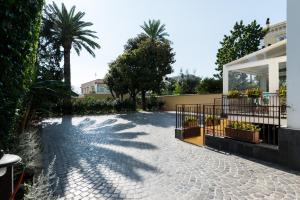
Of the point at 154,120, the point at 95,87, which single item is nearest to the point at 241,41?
the point at 154,120

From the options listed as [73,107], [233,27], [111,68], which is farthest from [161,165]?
[233,27]

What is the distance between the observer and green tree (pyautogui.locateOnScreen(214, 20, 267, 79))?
25.7 m

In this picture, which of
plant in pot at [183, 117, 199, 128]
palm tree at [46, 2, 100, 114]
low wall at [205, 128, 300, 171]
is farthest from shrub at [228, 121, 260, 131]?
palm tree at [46, 2, 100, 114]

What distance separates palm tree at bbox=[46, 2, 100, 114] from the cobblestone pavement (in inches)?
623

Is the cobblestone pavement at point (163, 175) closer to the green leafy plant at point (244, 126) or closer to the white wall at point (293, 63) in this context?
the green leafy plant at point (244, 126)

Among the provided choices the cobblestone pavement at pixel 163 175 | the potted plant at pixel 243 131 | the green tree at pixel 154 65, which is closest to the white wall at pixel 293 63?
the potted plant at pixel 243 131

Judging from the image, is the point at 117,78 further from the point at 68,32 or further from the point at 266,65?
the point at 266,65

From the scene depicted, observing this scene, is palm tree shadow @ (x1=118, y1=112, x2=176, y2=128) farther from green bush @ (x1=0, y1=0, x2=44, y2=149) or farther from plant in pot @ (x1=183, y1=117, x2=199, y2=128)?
green bush @ (x1=0, y1=0, x2=44, y2=149)

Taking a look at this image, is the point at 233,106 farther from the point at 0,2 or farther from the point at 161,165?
the point at 0,2

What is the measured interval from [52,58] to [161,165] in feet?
66.6

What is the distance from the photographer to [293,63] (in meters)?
6.20

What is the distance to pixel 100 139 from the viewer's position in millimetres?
10531

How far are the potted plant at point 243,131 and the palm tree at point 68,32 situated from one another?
1730 cm

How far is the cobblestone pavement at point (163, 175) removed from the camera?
468 centimetres
